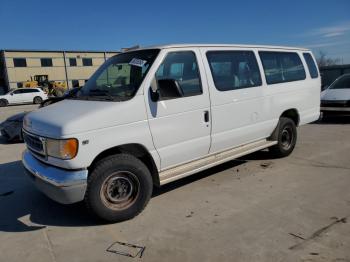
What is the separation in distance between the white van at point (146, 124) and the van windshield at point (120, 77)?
18 mm

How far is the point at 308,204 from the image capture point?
177 inches

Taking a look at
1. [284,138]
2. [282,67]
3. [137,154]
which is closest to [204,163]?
[137,154]

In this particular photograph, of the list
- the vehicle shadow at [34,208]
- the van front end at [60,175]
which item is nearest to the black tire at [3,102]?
the vehicle shadow at [34,208]

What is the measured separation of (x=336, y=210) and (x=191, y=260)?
6.63 ft

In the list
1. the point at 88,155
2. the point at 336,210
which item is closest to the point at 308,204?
the point at 336,210

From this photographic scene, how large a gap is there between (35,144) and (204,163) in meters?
2.30

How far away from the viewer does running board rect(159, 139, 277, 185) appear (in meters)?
4.68

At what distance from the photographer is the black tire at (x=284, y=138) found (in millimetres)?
6527

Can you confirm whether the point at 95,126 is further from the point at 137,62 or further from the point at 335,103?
the point at 335,103

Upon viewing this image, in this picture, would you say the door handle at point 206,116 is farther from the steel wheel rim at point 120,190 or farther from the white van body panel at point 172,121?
the steel wheel rim at point 120,190

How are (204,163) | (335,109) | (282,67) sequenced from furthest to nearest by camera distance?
1. (335,109)
2. (282,67)
3. (204,163)

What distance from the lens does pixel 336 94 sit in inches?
446

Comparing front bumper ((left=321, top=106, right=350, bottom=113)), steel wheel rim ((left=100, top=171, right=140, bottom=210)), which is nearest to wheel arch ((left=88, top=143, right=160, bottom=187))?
steel wheel rim ((left=100, top=171, right=140, bottom=210))

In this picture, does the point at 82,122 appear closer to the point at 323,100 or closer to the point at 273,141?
the point at 273,141
